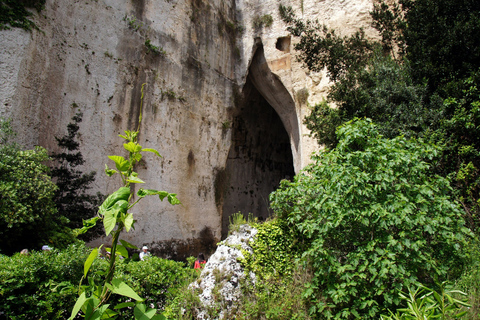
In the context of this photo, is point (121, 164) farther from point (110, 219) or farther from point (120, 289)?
point (120, 289)

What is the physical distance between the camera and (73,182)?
7.23 meters

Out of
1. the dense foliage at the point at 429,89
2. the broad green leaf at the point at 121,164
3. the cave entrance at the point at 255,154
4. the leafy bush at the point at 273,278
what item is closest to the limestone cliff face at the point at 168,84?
the cave entrance at the point at 255,154

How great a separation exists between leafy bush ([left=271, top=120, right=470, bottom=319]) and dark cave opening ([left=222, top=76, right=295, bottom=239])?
937 centimetres

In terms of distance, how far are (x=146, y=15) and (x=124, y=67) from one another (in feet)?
6.36

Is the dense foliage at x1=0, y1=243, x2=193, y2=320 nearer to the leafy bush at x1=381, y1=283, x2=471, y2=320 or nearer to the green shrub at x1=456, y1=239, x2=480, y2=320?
the leafy bush at x1=381, y1=283, x2=471, y2=320

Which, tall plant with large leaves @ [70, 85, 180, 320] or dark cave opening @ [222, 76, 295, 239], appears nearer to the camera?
tall plant with large leaves @ [70, 85, 180, 320]

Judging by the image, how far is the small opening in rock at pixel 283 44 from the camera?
11.7m

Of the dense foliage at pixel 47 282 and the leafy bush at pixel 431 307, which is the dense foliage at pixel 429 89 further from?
the dense foliage at pixel 47 282

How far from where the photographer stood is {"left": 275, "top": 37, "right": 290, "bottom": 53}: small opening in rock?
1166 cm

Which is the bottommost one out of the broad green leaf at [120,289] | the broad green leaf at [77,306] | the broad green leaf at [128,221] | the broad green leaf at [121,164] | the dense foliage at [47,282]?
the dense foliage at [47,282]

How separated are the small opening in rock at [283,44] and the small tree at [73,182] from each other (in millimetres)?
7296

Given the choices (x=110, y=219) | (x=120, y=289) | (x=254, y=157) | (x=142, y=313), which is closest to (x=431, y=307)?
(x=142, y=313)

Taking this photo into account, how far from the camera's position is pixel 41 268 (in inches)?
126

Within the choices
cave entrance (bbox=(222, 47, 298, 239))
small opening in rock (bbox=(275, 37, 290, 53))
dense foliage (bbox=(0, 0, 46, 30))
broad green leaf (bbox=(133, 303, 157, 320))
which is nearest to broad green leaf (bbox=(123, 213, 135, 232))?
broad green leaf (bbox=(133, 303, 157, 320))
